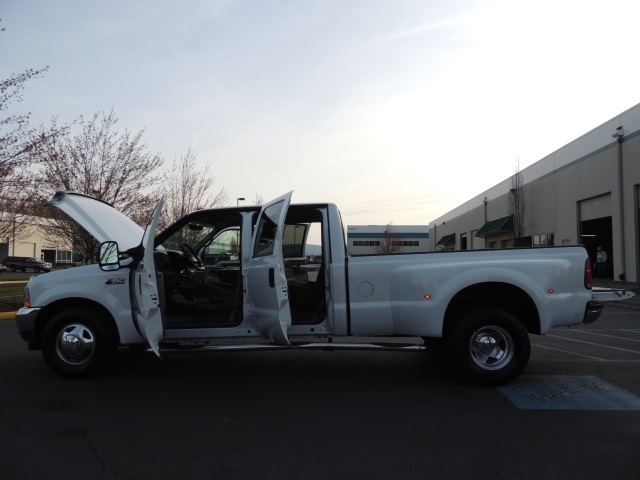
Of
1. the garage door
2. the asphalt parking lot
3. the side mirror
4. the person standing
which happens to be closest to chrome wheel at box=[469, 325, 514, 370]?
the asphalt parking lot

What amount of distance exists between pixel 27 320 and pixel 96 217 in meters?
A: 1.38

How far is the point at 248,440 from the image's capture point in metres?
4.02

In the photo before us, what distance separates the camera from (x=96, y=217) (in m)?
5.86

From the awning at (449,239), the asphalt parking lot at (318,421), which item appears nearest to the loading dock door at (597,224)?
the asphalt parking lot at (318,421)

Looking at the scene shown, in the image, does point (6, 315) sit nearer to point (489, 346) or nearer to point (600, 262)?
point (489, 346)

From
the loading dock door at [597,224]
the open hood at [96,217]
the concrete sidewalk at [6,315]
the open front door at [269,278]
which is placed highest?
the loading dock door at [597,224]

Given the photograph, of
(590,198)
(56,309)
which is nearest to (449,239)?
(590,198)

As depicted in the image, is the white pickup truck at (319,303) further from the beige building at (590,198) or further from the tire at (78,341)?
the beige building at (590,198)

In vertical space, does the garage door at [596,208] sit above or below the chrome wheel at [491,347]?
above

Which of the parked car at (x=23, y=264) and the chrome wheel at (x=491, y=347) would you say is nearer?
the chrome wheel at (x=491, y=347)

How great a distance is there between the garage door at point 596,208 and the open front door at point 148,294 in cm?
2417

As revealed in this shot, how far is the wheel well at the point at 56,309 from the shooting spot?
5.84 metres

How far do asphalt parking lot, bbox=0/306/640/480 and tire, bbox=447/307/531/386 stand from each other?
0.18 meters

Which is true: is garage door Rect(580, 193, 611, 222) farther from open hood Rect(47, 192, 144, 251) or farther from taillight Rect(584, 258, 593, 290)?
open hood Rect(47, 192, 144, 251)
